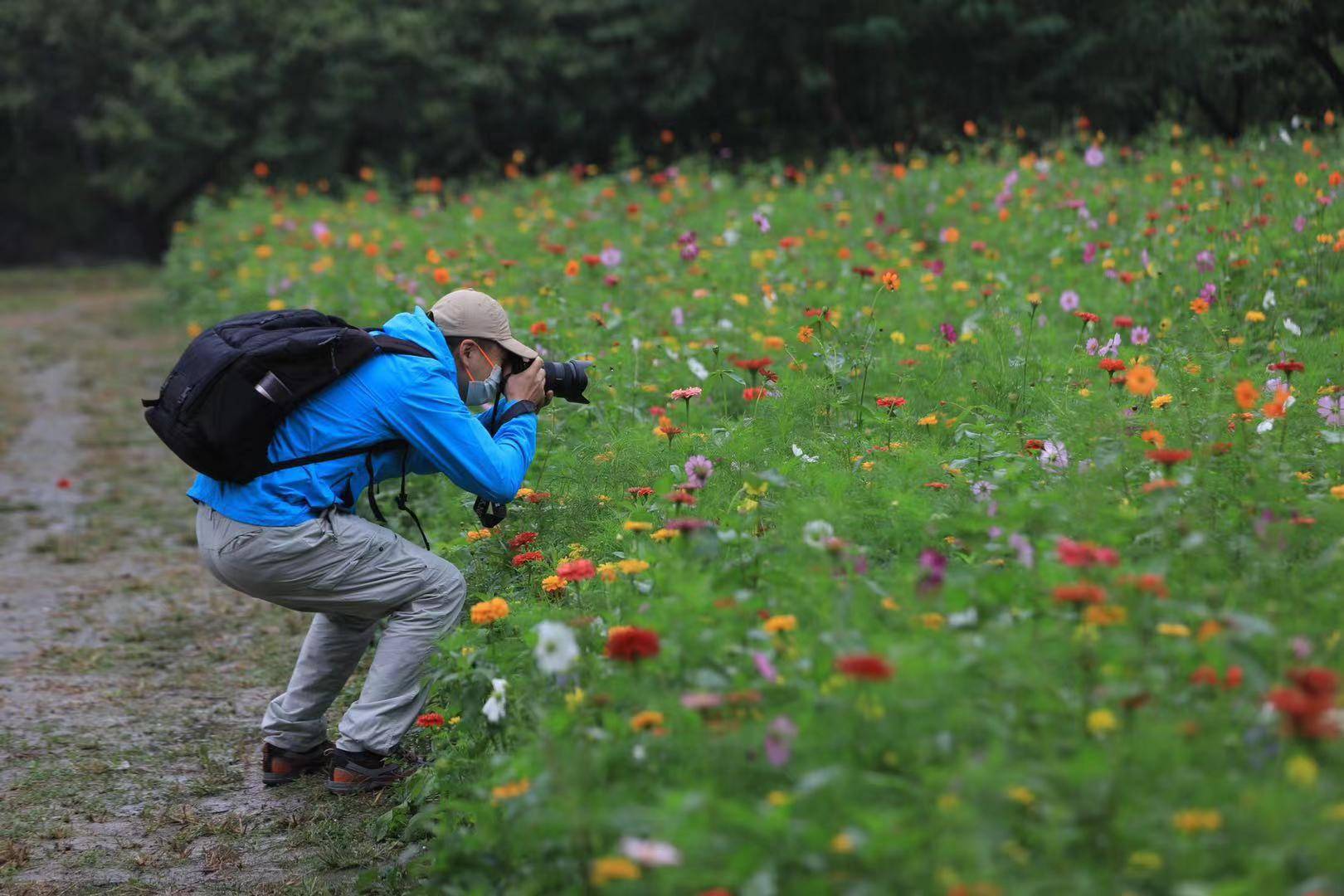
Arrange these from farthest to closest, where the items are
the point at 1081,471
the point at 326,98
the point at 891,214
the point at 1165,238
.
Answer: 1. the point at 326,98
2. the point at 891,214
3. the point at 1165,238
4. the point at 1081,471

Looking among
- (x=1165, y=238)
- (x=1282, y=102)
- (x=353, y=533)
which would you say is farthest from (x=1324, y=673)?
(x=1282, y=102)

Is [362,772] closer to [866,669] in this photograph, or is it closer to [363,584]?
[363,584]

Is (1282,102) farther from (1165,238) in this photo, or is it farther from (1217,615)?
(1217,615)

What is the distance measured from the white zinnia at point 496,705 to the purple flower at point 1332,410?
7.41ft

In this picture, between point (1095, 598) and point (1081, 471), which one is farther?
point (1081, 471)

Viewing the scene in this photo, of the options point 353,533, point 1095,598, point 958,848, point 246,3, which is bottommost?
point 353,533

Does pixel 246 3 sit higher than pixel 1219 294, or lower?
higher

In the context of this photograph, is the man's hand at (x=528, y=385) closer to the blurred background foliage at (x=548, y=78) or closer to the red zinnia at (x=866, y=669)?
the red zinnia at (x=866, y=669)

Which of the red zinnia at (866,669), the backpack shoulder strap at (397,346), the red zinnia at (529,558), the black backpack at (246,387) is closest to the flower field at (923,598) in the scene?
the red zinnia at (866,669)

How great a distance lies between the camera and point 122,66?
24.3 metres

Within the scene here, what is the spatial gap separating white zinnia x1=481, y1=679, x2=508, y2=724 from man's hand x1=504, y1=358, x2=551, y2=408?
1.22 m

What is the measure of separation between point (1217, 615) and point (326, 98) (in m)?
22.8

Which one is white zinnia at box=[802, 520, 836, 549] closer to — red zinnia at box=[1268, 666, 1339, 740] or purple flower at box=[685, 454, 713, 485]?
purple flower at box=[685, 454, 713, 485]

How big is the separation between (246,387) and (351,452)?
341 mm
